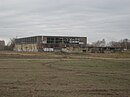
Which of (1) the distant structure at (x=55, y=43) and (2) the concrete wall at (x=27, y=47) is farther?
(2) the concrete wall at (x=27, y=47)

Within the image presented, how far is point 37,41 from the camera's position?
155 metres

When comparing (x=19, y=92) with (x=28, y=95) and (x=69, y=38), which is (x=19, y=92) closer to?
(x=28, y=95)

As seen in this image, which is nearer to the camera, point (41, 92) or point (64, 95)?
point (64, 95)

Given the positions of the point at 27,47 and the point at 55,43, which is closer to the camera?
the point at 55,43

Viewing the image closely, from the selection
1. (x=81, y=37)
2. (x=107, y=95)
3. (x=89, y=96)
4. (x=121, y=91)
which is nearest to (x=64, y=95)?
(x=89, y=96)

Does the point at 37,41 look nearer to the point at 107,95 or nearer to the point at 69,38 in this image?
the point at 69,38

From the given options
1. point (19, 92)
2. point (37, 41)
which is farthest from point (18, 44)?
point (19, 92)

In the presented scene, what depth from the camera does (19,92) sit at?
1581cm

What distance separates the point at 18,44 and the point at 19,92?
586ft

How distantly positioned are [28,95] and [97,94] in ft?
11.7

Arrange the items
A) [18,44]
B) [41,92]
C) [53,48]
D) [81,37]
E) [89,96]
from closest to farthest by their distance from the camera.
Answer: [89,96]
[41,92]
[53,48]
[81,37]
[18,44]

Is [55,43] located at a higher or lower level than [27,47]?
higher

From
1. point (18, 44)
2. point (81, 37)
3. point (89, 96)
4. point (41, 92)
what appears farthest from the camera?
point (18, 44)

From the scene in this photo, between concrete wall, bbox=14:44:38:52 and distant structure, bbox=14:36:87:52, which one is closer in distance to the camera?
distant structure, bbox=14:36:87:52
